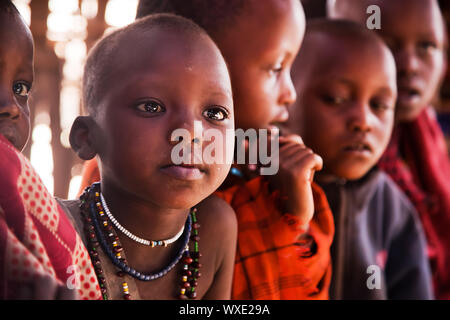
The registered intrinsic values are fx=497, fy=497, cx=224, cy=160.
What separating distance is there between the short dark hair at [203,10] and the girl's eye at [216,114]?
0.09 m

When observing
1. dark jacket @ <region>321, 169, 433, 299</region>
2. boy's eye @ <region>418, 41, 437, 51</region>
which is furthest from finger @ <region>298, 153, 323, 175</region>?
boy's eye @ <region>418, 41, 437, 51</region>

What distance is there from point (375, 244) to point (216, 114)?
0.37 m

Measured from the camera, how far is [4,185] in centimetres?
30

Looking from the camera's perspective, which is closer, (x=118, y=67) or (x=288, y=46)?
(x=118, y=67)

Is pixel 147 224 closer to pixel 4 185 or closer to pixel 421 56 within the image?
pixel 4 185

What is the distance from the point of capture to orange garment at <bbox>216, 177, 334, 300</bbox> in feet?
1.61

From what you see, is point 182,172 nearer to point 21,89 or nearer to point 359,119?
point 21,89

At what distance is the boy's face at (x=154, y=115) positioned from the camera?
1.15ft

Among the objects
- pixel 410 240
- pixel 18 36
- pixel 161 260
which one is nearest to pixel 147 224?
pixel 161 260

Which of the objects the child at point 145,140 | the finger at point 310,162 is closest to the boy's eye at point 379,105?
the finger at point 310,162

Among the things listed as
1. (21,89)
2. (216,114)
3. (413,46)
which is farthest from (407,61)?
(21,89)

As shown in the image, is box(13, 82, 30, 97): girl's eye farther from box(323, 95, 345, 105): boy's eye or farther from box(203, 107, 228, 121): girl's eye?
box(323, 95, 345, 105): boy's eye

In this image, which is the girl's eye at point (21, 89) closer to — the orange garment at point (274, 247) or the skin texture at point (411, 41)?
the orange garment at point (274, 247)
